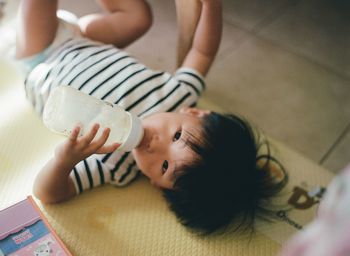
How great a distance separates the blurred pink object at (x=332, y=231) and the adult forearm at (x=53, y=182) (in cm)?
49

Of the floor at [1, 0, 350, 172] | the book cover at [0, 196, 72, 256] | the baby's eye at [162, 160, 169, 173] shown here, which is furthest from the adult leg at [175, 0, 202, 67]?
the book cover at [0, 196, 72, 256]

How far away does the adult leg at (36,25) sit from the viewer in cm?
95

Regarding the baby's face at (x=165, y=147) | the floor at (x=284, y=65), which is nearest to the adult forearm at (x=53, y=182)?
the baby's face at (x=165, y=147)

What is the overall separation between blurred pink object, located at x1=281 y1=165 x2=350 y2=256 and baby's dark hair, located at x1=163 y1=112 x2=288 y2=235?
427mm

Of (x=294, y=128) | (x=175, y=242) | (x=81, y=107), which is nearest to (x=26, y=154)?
(x=81, y=107)

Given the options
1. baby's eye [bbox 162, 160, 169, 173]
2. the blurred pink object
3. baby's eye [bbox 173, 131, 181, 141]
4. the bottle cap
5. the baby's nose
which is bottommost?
baby's eye [bbox 162, 160, 169, 173]

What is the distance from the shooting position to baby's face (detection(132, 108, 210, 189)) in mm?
782

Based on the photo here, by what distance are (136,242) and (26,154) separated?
0.30 metres

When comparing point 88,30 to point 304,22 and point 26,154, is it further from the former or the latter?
point 304,22

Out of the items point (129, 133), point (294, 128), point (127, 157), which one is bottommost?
point (294, 128)

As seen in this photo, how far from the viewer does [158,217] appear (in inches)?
32.4

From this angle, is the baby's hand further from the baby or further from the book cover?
the book cover

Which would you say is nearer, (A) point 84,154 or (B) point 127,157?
(A) point 84,154

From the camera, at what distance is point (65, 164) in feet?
2.39
